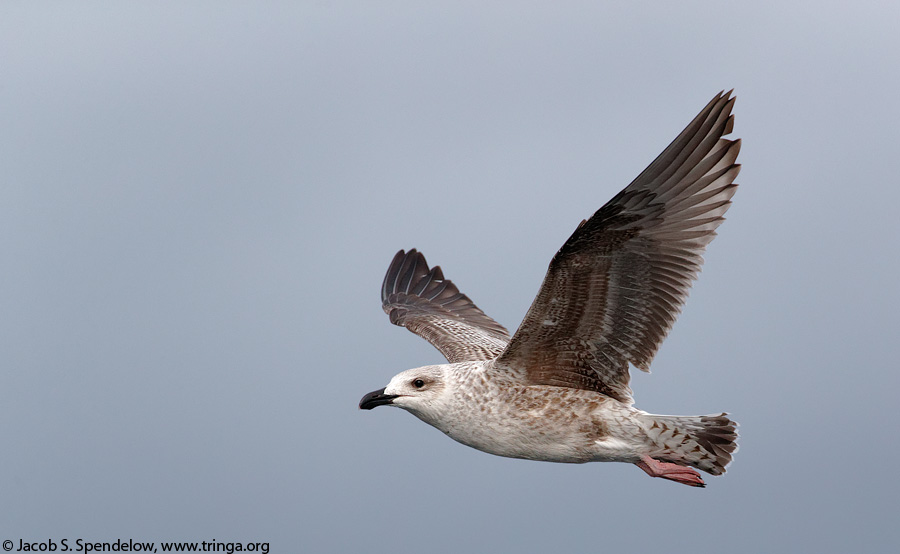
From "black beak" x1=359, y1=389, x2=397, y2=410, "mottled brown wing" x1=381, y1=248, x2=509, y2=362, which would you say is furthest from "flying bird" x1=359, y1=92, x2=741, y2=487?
"mottled brown wing" x1=381, y1=248, x2=509, y2=362

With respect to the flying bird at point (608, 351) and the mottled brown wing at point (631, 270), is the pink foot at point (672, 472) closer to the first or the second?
the flying bird at point (608, 351)

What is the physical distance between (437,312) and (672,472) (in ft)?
21.5

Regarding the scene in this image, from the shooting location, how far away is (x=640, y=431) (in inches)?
473

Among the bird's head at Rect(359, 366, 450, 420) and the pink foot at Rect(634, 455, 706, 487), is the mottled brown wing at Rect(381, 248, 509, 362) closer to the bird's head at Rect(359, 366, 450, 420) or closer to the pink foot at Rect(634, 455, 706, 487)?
the bird's head at Rect(359, 366, 450, 420)

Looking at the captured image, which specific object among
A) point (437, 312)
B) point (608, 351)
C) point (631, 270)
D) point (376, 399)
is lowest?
point (376, 399)

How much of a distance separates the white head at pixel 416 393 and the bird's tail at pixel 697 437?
2.24 m

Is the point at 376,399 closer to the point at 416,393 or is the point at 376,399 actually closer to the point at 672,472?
the point at 416,393

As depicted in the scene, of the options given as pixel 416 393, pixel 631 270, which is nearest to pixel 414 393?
pixel 416 393

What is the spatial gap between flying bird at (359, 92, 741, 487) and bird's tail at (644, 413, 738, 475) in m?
0.01

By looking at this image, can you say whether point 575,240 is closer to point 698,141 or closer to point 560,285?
point 560,285

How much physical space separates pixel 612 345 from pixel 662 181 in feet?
6.33

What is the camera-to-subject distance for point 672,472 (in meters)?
11.9

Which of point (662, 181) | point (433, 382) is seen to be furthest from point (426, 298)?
point (662, 181)

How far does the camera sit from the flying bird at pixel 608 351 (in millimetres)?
11352
